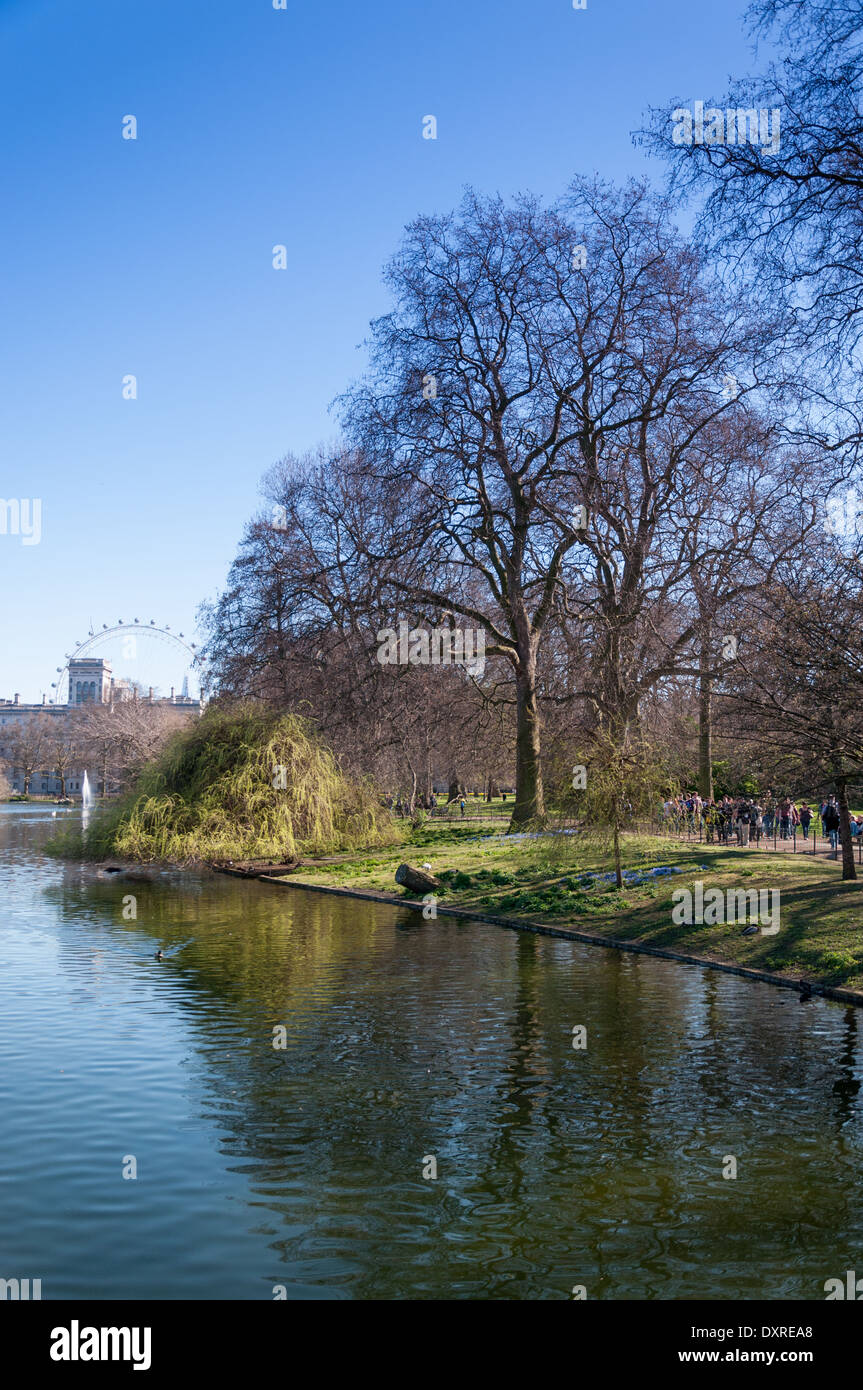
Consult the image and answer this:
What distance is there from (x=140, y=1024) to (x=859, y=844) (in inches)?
954

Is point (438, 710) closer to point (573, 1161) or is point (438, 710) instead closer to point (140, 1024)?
point (140, 1024)

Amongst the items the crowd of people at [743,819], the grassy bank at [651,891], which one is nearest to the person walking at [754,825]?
the crowd of people at [743,819]

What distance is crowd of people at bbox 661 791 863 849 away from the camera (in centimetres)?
3269

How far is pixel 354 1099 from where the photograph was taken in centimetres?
1109

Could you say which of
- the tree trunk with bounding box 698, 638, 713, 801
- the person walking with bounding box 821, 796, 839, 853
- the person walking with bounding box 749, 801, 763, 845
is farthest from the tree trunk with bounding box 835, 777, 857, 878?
the tree trunk with bounding box 698, 638, 713, 801

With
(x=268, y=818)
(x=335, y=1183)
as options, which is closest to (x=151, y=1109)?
(x=335, y=1183)

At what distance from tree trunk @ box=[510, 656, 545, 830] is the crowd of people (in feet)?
13.6

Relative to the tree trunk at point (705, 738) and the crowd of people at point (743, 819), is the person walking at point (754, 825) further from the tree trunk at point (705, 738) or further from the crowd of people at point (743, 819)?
the tree trunk at point (705, 738)

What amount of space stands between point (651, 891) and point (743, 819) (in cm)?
1610

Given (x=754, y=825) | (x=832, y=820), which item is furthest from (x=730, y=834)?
(x=832, y=820)

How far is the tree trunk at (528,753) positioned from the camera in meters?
36.8

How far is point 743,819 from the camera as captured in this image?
3869 cm

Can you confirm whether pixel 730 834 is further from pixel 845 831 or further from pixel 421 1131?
pixel 421 1131
